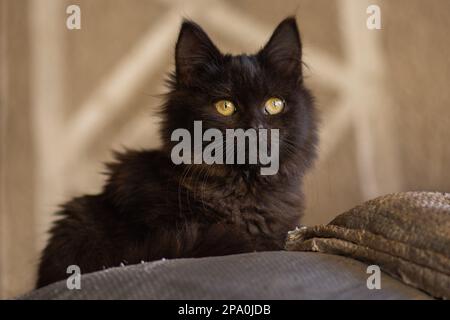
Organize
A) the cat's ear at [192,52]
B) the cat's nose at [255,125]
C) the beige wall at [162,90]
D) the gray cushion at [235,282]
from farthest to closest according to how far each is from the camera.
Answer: the beige wall at [162,90], the cat's ear at [192,52], the cat's nose at [255,125], the gray cushion at [235,282]

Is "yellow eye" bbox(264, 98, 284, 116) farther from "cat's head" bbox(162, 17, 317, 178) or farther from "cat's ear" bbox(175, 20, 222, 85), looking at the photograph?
"cat's ear" bbox(175, 20, 222, 85)

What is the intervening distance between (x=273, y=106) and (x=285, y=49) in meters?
0.23

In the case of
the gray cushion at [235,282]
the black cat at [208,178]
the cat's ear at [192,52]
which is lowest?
the gray cushion at [235,282]

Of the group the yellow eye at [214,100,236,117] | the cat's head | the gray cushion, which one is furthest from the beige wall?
the gray cushion

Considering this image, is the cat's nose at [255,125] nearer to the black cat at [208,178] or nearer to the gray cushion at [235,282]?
the black cat at [208,178]

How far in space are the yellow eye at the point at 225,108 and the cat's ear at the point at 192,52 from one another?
153mm

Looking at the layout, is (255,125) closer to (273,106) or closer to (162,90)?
(273,106)

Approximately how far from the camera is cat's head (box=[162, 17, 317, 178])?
155cm

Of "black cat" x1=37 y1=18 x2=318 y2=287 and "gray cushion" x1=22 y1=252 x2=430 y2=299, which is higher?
"black cat" x1=37 y1=18 x2=318 y2=287

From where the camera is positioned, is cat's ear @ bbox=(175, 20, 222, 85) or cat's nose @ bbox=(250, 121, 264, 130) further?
cat's ear @ bbox=(175, 20, 222, 85)

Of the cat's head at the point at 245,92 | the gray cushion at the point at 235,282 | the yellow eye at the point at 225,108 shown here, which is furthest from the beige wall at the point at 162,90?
the gray cushion at the point at 235,282

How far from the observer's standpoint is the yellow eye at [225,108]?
1557 millimetres

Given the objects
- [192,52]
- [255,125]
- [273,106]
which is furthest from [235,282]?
[192,52]
